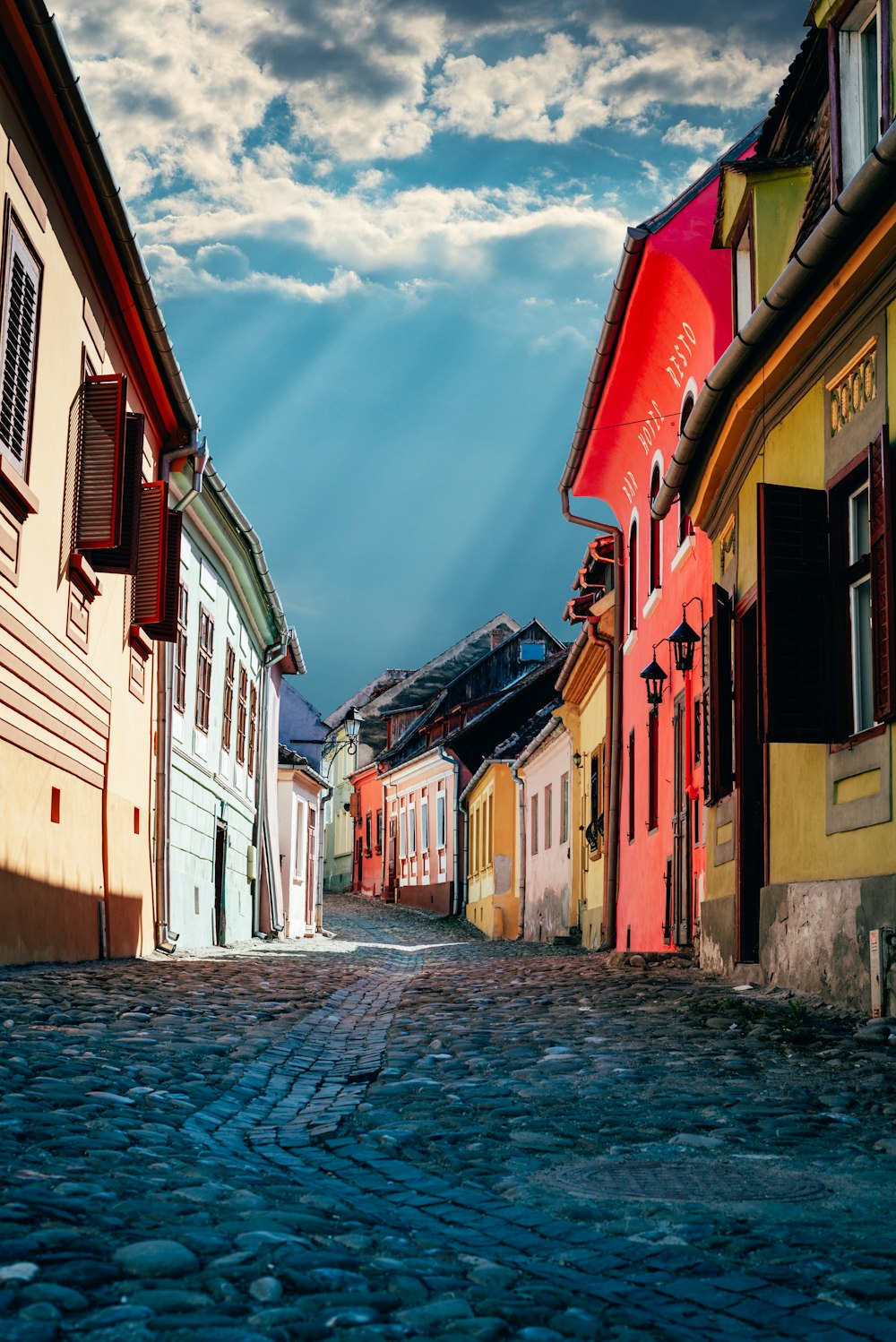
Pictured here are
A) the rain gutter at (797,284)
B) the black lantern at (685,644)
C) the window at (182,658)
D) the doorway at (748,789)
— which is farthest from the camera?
the window at (182,658)

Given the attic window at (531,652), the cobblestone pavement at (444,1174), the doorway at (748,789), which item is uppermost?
the attic window at (531,652)

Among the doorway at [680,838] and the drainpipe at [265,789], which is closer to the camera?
the doorway at [680,838]

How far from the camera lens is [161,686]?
15523 millimetres

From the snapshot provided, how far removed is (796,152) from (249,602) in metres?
14.5

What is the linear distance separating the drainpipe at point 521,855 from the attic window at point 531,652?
16.6 m

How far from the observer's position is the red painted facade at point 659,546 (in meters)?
12.5

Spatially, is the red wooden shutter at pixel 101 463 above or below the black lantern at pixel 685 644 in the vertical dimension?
above

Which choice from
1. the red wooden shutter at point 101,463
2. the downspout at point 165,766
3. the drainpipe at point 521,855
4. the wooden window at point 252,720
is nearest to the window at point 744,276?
the red wooden shutter at point 101,463

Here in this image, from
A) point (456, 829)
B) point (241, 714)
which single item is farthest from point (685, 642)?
point (456, 829)

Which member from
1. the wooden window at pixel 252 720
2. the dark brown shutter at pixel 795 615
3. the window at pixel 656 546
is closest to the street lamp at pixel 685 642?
the window at pixel 656 546

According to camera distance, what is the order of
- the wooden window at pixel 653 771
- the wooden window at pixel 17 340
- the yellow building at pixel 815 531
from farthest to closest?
the wooden window at pixel 653 771 → the wooden window at pixel 17 340 → the yellow building at pixel 815 531

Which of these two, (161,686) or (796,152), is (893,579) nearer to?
(796,152)

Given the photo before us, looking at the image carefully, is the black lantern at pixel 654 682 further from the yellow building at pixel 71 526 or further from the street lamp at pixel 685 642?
the yellow building at pixel 71 526

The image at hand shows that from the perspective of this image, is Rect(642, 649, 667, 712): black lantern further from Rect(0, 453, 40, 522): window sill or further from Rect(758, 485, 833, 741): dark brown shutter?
Rect(0, 453, 40, 522): window sill
